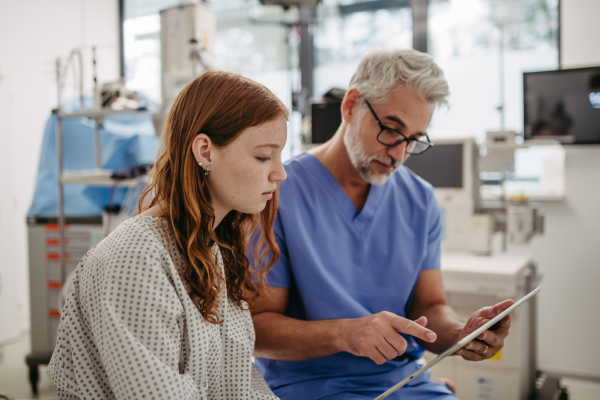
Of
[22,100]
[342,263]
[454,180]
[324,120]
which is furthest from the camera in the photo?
[22,100]

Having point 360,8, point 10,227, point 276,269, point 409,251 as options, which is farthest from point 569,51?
point 10,227

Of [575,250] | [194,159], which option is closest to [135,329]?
[194,159]

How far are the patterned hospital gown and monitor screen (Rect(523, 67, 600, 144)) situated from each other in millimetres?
2408

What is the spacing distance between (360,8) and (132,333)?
11.2 feet

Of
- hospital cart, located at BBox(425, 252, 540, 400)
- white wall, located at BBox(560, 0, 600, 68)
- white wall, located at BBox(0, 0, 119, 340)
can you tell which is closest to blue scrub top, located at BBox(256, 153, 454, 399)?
hospital cart, located at BBox(425, 252, 540, 400)

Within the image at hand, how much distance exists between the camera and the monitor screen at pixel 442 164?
2332 millimetres

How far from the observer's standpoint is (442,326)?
119 centimetres

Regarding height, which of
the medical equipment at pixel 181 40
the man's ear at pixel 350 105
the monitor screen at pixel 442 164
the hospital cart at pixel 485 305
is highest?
the medical equipment at pixel 181 40

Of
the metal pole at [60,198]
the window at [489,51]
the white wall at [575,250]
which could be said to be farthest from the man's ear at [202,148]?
the white wall at [575,250]

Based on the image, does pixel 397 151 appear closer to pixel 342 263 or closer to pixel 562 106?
pixel 342 263

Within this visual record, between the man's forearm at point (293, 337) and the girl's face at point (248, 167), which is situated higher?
the girl's face at point (248, 167)

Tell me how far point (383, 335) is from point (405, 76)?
608 mm

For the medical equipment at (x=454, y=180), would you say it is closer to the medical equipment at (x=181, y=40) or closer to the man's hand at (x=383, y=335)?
the medical equipment at (x=181, y=40)

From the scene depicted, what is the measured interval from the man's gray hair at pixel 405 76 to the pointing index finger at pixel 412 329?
557mm
